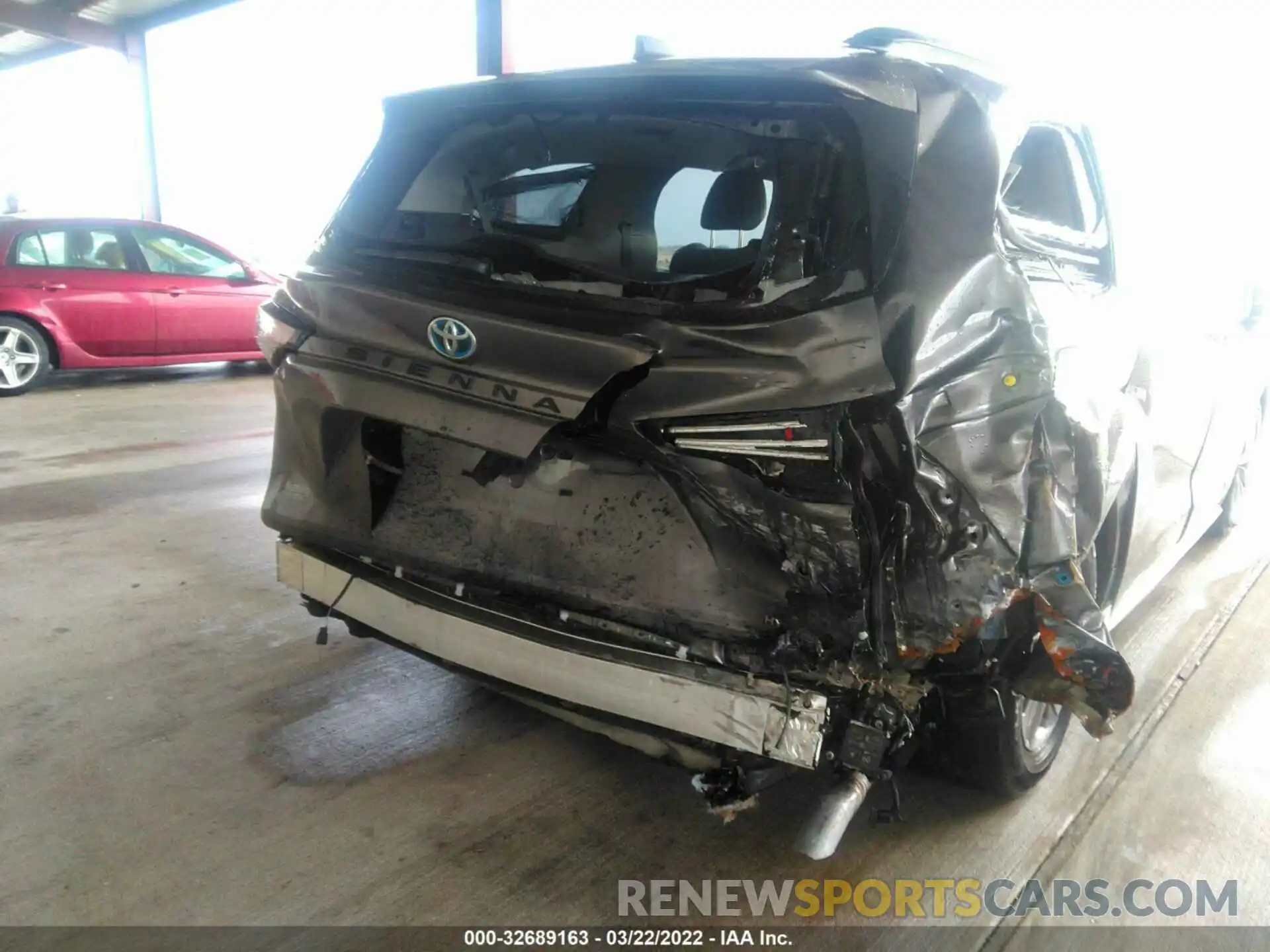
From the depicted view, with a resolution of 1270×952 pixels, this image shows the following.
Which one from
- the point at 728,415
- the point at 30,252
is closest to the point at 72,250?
the point at 30,252

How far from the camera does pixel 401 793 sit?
98.7 inches

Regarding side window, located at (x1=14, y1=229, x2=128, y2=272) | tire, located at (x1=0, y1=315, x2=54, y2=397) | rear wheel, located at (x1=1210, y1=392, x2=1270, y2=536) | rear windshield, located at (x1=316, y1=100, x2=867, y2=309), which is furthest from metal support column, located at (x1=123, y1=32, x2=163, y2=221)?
rear wheel, located at (x1=1210, y1=392, x2=1270, y2=536)

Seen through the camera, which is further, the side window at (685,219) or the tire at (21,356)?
the tire at (21,356)

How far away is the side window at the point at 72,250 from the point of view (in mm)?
7840

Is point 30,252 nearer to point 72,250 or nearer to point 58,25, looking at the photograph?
point 72,250

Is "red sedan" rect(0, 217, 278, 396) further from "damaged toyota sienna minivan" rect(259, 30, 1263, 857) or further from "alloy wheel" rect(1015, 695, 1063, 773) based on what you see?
"alloy wheel" rect(1015, 695, 1063, 773)

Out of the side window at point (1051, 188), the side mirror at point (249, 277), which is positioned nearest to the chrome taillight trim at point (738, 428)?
the side window at point (1051, 188)

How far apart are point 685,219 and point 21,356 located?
786 cm

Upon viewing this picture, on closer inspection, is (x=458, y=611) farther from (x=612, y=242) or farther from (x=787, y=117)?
(x=787, y=117)

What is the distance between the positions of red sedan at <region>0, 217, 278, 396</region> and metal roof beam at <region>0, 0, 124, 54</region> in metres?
10.8

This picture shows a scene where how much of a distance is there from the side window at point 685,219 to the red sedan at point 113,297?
762 centimetres

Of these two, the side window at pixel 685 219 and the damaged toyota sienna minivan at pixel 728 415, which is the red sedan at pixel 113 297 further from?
the side window at pixel 685 219

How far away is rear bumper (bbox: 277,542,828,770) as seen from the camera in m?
1.79

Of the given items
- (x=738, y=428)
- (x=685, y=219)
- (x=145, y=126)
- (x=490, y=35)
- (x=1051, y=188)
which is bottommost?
(x=738, y=428)
